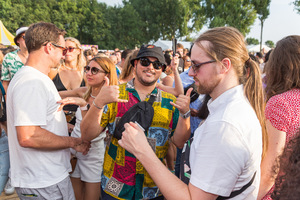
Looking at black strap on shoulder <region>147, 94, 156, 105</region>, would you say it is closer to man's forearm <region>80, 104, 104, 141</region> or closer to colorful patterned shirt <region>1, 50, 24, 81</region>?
man's forearm <region>80, 104, 104, 141</region>

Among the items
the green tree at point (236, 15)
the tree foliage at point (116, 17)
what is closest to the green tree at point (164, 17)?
the tree foliage at point (116, 17)

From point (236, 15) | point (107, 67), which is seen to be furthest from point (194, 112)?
point (236, 15)

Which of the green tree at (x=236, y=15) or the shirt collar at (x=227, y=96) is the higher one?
the green tree at (x=236, y=15)

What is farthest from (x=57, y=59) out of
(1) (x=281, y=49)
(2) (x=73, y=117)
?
(1) (x=281, y=49)

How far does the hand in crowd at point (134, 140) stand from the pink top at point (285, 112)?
0.96m

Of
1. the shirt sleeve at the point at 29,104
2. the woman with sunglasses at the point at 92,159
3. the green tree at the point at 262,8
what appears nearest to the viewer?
the shirt sleeve at the point at 29,104

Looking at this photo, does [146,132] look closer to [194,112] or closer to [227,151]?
[194,112]

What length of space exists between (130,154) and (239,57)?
1.26m

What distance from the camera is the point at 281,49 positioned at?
6.23 feet

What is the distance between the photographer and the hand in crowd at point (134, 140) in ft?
4.36

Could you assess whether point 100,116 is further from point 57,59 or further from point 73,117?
point 73,117

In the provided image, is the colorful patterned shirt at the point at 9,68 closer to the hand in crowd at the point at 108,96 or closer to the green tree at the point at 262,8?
the hand in crowd at the point at 108,96

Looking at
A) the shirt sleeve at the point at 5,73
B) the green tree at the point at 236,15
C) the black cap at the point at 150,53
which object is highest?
the green tree at the point at 236,15

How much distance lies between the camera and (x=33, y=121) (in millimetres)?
1801
